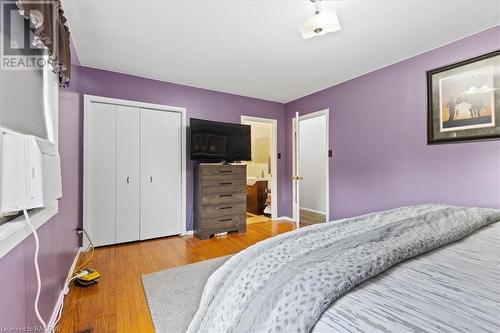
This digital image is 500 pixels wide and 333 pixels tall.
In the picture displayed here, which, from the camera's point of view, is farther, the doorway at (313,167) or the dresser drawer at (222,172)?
the doorway at (313,167)

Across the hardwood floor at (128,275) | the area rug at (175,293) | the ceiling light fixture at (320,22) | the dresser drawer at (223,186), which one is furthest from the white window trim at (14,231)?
the dresser drawer at (223,186)

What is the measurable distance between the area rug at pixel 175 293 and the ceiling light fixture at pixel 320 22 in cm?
234

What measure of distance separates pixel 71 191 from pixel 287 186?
3.47 m

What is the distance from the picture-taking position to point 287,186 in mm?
4668

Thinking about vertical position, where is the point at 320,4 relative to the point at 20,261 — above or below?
above

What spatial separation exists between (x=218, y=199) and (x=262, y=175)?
2617 mm

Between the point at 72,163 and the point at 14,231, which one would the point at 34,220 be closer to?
the point at 14,231

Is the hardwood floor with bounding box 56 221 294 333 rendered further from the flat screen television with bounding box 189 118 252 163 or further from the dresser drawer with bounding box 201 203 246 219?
the flat screen television with bounding box 189 118 252 163

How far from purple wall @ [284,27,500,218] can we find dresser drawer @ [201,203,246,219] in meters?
1.47

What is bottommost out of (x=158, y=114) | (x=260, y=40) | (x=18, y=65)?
(x=18, y=65)

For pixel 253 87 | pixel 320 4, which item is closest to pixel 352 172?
pixel 253 87

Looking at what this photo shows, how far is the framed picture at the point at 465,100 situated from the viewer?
7.02 feet

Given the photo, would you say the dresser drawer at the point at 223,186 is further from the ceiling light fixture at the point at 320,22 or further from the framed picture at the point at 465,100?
the framed picture at the point at 465,100

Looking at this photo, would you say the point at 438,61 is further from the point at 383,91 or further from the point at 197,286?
the point at 197,286
